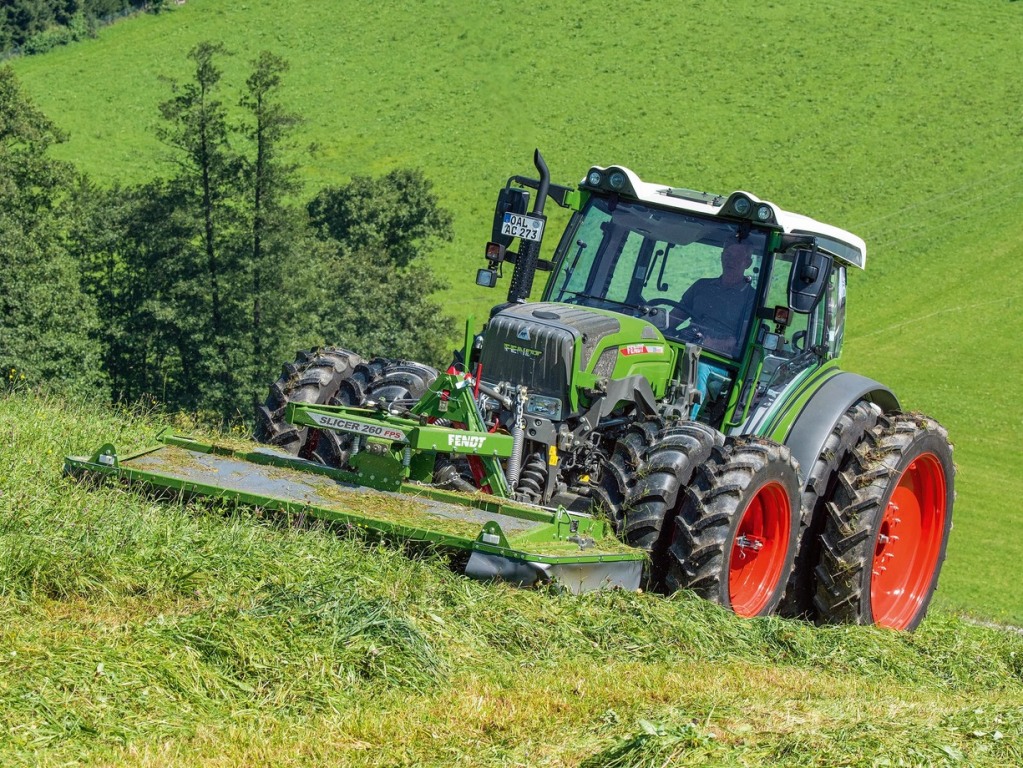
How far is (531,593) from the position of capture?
720 cm

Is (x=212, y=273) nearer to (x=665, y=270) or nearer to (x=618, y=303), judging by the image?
(x=618, y=303)

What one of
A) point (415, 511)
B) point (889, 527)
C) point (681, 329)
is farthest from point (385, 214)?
point (415, 511)

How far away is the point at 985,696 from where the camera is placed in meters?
7.75

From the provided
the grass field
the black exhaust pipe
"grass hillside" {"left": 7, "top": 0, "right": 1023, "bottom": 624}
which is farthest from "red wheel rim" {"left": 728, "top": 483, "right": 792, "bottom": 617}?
"grass hillside" {"left": 7, "top": 0, "right": 1023, "bottom": 624}

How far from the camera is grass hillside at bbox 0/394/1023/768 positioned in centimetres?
506

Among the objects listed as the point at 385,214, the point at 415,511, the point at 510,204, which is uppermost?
the point at 385,214

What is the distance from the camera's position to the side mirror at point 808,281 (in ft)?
29.1

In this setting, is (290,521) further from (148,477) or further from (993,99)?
(993,99)

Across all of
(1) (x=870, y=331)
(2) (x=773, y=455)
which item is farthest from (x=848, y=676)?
(1) (x=870, y=331)

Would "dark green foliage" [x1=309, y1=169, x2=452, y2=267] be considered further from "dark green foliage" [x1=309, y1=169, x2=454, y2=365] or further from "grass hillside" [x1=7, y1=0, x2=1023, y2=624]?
"grass hillside" [x1=7, y1=0, x2=1023, y2=624]

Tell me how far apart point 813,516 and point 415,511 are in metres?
3.10

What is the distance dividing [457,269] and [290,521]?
4012 cm

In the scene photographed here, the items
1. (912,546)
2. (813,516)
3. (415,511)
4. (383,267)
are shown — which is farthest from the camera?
(383,267)

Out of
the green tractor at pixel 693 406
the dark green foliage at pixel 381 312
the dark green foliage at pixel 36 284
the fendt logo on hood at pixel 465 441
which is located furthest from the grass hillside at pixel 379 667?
the dark green foliage at pixel 381 312
